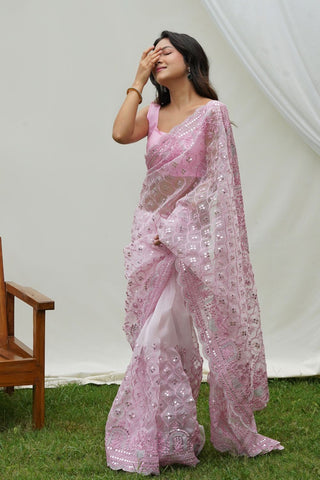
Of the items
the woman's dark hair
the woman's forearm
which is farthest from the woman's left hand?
the woman's dark hair

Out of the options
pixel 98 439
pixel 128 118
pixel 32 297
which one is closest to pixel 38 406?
pixel 98 439

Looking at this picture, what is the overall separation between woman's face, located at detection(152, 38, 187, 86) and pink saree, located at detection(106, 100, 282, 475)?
0.53 ft

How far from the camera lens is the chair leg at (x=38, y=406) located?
3.76 m

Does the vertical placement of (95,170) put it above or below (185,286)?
above

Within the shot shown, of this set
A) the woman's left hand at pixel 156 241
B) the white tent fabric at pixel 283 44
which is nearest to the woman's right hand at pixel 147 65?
the woman's left hand at pixel 156 241

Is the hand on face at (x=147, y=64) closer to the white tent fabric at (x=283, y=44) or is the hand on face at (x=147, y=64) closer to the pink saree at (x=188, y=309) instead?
the pink saree at (x=188, y=309)

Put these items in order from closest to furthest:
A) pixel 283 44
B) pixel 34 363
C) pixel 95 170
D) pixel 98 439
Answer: pixel 98 439 < pixel 34 363 < pixel 283 44 < pixel 95 170

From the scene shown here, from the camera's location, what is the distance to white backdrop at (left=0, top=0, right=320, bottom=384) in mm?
4785

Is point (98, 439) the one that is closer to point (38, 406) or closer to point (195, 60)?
point (38, 406)

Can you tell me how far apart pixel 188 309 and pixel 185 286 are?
0.29 feet

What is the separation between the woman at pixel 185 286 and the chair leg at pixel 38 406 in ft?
1.88

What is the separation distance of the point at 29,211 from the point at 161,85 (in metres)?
1.68

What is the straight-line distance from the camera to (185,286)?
3242 millimetres

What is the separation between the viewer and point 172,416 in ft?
10.4
